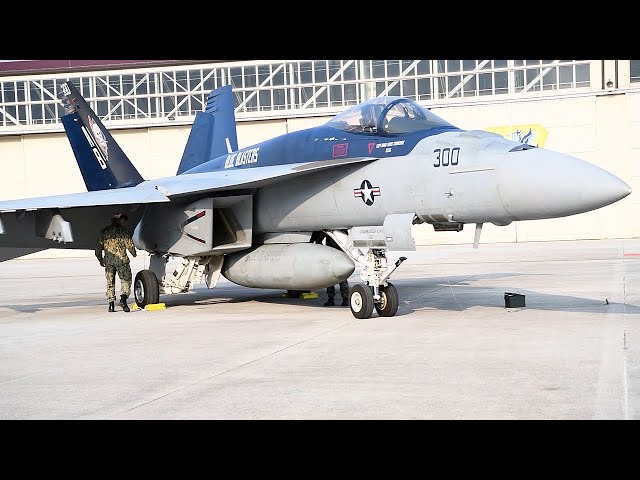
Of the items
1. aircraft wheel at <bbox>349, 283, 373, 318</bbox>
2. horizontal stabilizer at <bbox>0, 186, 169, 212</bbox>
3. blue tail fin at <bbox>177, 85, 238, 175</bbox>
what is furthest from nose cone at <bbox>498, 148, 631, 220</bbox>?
blue tail fin at <bbox>177, 85, 238, 175</bbox>

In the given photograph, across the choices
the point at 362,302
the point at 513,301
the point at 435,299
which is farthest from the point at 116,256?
the point at 513,301

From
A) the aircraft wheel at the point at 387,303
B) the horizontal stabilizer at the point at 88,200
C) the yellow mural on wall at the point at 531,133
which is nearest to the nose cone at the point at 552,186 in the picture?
the aircraft wheel at the point at 387,303

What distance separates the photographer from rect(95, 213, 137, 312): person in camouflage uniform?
1402cm

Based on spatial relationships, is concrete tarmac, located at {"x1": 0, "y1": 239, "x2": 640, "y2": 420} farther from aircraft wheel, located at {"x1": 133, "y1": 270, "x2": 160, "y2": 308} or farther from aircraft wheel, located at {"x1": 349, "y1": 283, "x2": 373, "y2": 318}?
aircraft wheel, located at {"x1": 133, "y1": 270, "x2": 160, "y2": 308}

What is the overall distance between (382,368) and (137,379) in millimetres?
2185

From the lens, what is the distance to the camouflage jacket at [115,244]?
552 inches

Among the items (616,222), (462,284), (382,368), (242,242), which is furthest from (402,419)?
(616,222)

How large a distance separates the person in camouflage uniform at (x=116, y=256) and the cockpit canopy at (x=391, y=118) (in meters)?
4.51

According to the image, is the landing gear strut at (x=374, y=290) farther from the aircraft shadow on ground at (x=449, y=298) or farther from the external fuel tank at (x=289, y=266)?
the aircraft shadow on ground at (x=449, y=298)

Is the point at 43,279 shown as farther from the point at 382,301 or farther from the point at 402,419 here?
the point at 402,419

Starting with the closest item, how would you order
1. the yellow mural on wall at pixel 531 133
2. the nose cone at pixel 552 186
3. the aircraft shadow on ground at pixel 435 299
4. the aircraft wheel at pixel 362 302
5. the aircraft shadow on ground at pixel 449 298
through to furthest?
the nose cone at pixel 552 186 < the aircraft wheel at pixel 362 302 < the aircraft shadow on ground at pixel 449 298 < the aircraft shadow on ground at pixel 435 299 < the yellow mural on wall at pixel 531 133

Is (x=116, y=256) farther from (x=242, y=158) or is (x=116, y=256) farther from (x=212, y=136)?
(x=212, y=136)

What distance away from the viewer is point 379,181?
37.5ft

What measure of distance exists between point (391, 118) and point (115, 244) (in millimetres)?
5354
